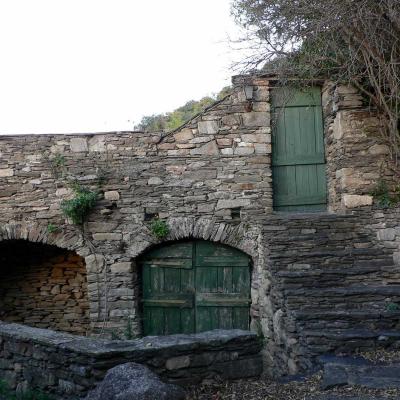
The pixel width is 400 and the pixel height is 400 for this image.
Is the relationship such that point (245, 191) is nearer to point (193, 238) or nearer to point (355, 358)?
point (193, 238)

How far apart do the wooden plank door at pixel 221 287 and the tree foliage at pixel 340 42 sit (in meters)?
2.74

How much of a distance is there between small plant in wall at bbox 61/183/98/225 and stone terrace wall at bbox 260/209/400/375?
2.62 m

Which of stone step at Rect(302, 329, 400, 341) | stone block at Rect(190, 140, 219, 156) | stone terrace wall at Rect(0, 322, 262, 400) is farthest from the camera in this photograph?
stone block at Rect(190, 140, 219, 156)

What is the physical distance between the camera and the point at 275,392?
3.98 m

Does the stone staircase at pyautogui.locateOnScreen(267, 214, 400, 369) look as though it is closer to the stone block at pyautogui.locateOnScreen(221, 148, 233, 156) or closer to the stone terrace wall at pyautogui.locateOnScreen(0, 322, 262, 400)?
the stone terrace wall at pyautogui.locateOnScreen(0, 322, 262, 400)

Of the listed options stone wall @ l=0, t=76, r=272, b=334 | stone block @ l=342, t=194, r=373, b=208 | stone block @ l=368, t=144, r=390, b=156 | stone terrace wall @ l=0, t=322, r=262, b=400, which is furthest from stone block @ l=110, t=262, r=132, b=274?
stone block @ l=368, t=144, r=390, b=156

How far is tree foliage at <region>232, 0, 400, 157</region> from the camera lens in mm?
6043

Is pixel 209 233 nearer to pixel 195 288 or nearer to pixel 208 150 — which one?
pixel 195 288

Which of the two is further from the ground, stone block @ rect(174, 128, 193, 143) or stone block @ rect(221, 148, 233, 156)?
stone block @ rect(174, 128, 193, 143)

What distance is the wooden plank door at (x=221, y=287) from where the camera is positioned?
24.6 feet

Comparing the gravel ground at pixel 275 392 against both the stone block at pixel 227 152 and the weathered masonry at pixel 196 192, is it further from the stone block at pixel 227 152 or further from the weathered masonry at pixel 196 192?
the stone block at pixel 227 152

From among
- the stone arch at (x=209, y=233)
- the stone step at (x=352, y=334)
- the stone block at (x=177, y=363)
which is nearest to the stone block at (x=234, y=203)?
the stone arch at (x=209, y=233)

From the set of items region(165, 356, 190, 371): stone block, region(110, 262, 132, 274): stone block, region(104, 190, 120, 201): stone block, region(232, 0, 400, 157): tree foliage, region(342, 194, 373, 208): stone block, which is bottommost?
region(165, 356, 190, 371): stone block

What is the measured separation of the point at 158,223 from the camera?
7.36 m
